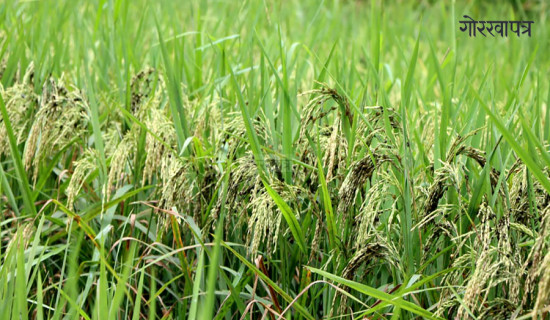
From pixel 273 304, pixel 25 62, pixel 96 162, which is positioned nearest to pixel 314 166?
pixel 273 304

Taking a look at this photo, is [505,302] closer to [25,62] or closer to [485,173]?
[485,173]

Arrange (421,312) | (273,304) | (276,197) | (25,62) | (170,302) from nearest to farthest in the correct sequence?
(421,312) → (276,197) → (273,304) → (170,302) → (25,62)

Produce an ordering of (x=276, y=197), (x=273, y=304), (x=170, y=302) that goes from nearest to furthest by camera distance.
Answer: (x=276, y=197)
(x=273, y=304)
(x=170, y=302)

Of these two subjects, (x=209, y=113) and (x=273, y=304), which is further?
(x=209, y=113)

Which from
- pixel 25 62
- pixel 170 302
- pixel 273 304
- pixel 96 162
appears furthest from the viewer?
pixel 25 62

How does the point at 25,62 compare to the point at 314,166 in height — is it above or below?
above

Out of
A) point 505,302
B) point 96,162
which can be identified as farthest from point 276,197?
point 96,162

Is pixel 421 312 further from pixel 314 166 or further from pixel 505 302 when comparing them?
pixel 314 166

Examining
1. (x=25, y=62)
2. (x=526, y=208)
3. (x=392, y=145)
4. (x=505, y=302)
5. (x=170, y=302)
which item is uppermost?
(x=25, y=62)

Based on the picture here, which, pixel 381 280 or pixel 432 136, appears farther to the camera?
pixel 432 136

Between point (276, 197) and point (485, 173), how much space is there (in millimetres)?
436

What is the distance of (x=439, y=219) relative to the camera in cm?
140

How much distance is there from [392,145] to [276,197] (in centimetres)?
26

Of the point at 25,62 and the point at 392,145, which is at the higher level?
the point at 25,62
